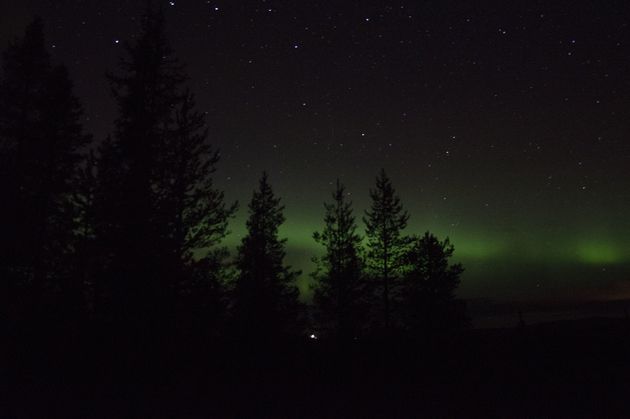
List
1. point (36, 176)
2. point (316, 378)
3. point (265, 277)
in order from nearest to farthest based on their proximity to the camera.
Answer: point (316, 378)
point (36, 176)
point (265, 277)

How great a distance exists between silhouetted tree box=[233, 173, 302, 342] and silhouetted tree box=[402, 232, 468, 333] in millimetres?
7083

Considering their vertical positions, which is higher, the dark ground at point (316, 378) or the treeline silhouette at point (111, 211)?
the treeline silhouette at point (111, 211)

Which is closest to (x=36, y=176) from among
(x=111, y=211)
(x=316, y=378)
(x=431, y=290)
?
(x=111, y=211)

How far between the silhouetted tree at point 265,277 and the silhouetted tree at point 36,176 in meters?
10.4

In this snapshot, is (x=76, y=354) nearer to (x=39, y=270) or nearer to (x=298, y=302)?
(x=39, y=270)

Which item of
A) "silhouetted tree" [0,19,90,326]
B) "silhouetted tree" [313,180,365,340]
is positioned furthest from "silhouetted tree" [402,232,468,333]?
"silhouetted tree" [0,19,90,326]

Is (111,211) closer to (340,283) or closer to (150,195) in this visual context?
(150,195)

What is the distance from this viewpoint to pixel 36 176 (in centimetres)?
1645

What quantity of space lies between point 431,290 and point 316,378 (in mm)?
18071

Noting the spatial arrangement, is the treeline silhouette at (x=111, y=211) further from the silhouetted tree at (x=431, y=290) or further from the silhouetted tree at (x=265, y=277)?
the silhouetted tree at (x=431, y=290)

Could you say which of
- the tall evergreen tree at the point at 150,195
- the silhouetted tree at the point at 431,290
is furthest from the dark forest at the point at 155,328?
the silhouetted tree at the point at 431,290

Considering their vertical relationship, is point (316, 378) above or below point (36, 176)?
below

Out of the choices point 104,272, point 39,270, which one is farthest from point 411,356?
point 39,270

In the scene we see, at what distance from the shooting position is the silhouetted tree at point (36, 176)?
15211mm
